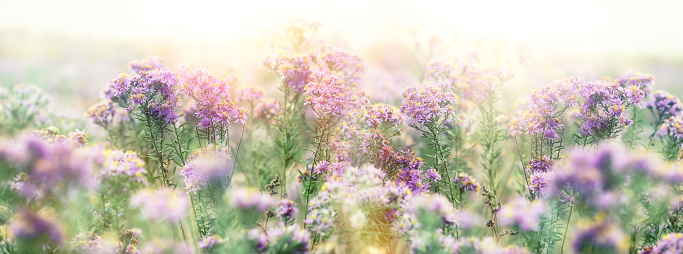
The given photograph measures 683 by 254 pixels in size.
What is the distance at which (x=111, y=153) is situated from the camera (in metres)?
2.82

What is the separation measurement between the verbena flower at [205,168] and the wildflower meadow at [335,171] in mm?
15

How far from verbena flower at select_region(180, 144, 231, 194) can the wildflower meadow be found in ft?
0.05

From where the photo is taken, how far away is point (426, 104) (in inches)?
138

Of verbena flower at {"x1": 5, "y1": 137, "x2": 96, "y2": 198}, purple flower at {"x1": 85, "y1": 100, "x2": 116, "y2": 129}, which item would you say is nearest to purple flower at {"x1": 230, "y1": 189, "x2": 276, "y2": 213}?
verbena flower at {"x1": 5, "y1": 137, "x2": 96, "y2": 198}

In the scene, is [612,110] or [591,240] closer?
[591,240]

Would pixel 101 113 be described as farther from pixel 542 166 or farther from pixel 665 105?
pixel 665 105

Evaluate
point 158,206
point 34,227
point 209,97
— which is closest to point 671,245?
point 158,206

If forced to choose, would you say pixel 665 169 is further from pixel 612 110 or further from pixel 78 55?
pixel 78 55

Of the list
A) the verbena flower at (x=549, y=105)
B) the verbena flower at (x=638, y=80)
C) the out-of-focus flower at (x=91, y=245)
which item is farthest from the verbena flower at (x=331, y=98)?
the verbena flower at (x=638, y=80)

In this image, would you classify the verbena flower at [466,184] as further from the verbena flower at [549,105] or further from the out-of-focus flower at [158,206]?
the out-of-focus flower at [158,206]

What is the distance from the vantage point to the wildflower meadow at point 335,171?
2559mm

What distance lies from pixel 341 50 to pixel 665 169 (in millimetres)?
2920

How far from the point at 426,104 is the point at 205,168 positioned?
1.91 m

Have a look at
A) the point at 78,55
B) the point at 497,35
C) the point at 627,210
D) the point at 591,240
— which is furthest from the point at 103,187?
the point at 78,55
